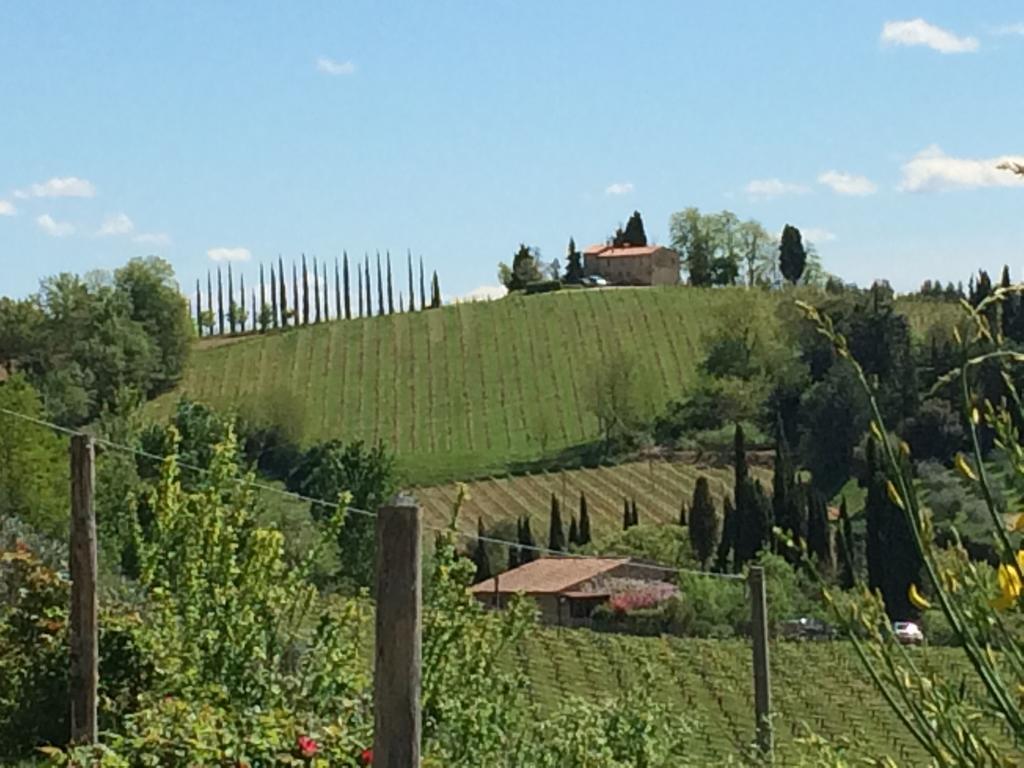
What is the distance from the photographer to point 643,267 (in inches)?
4114

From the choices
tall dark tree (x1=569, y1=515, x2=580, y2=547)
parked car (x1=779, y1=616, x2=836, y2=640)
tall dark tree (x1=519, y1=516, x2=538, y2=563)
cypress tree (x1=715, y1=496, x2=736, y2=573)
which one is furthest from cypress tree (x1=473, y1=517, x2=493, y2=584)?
parked car (x1=779, y1=616, x2=836, y2=640)

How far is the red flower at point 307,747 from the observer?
5.05 metres

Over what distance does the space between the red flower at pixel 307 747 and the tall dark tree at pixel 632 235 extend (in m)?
110

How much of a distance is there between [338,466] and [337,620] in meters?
47.1

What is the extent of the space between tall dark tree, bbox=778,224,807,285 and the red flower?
102228 millimetres

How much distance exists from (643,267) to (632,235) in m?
11.3

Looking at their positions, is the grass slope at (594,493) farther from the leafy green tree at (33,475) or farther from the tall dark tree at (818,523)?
the leafy green tree at (33,475)

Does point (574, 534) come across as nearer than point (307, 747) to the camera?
No

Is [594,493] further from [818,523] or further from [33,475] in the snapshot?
[33,475]

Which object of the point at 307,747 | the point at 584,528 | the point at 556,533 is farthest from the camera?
the point at 584,528

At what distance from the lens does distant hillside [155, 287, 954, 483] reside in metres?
69.6

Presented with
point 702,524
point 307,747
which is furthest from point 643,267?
point 307,747

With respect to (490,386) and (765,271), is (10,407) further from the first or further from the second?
(765,271)

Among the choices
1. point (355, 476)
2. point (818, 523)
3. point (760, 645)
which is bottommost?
point (818, 523)
